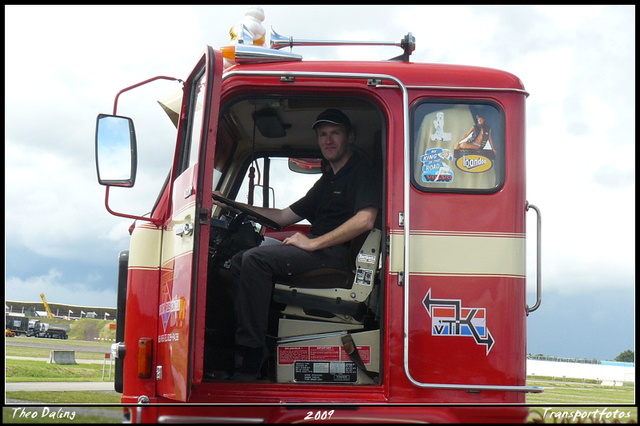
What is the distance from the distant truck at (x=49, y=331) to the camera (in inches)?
1710

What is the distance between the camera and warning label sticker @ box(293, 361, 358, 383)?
11.5ft

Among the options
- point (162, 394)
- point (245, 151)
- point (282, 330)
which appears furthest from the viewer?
point (245, 151)

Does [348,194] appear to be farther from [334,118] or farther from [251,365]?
[251,365]

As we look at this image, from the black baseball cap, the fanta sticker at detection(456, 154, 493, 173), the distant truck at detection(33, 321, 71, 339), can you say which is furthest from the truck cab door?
the distant truck at detection(33, 321, 71, 339)

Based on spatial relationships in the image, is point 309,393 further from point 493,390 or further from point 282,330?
point 493,390

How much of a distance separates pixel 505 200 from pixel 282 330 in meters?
1.54

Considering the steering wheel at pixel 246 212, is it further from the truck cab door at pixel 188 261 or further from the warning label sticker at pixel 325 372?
the warning label sticker at pixel 325 372

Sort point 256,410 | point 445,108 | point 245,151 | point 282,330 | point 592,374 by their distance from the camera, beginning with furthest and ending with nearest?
point 592,374 < point 245,151 < point 282,330 < point 445,108 < point 256,410

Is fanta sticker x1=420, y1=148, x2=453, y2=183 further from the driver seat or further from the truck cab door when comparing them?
the truck cab door

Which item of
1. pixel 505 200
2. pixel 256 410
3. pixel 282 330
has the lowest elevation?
pixel 256 410

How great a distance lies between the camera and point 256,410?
3023 mm

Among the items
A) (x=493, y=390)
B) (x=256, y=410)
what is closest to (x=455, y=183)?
(x=493, y=390)

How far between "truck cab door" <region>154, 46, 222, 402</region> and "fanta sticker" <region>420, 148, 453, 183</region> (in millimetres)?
1194

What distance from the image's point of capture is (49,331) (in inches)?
1725
